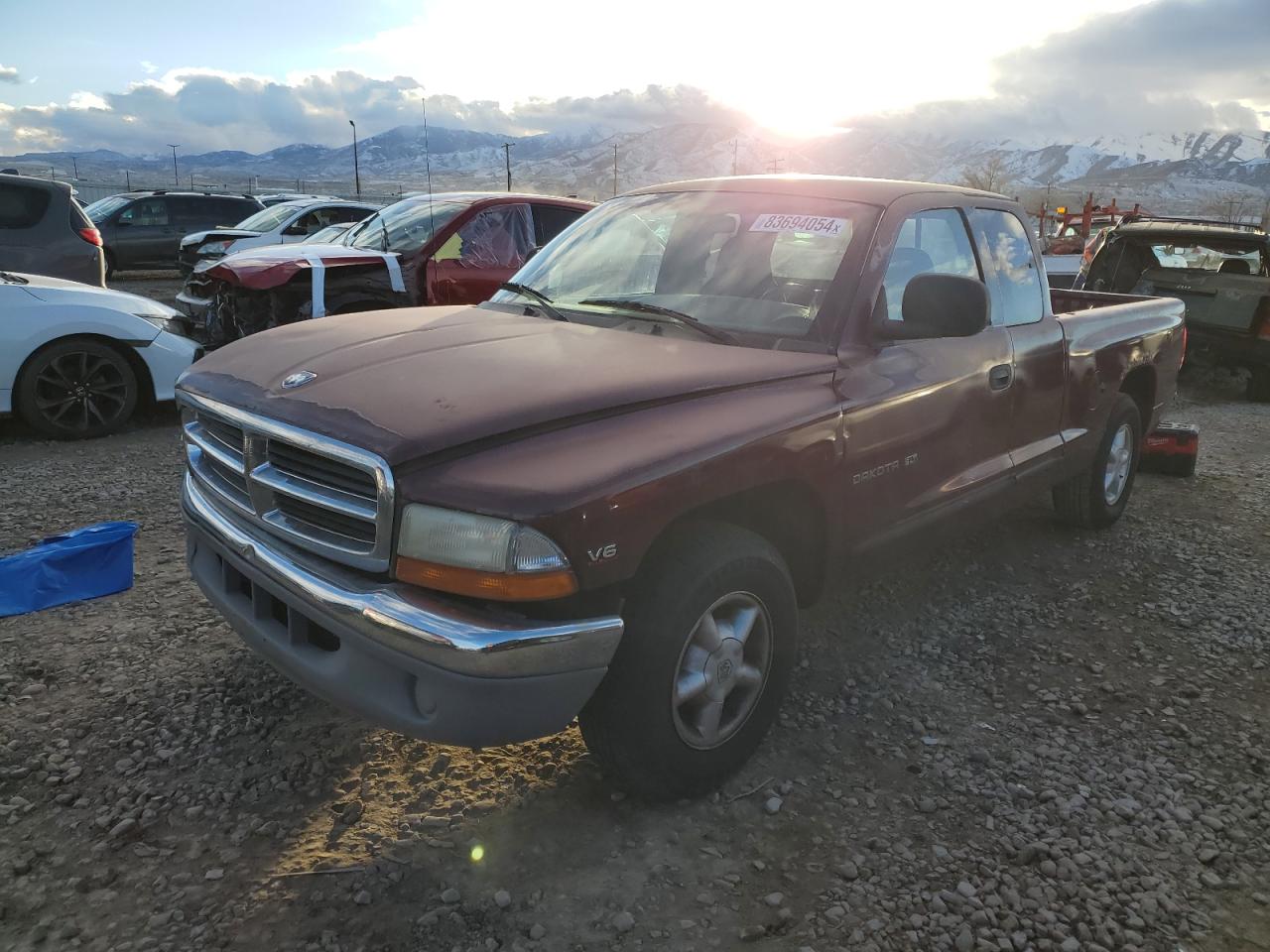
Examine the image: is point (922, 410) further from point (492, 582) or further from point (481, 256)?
point (481, 256)

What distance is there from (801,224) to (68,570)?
3411mm

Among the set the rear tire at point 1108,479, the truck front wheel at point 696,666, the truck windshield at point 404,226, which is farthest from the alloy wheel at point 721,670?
the truck windshield at point 404,226

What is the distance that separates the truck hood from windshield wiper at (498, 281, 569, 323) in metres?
0.13

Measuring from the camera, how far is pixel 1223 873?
2.50 m

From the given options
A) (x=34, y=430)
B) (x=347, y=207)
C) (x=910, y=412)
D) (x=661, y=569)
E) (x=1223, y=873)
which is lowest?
(x=1223, y=873)

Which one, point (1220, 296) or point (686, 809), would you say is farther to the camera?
point (1220, 296)

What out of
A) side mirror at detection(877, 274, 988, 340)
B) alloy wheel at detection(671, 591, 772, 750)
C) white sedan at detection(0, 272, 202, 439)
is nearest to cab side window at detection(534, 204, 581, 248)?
white sedan at detection(0, 272, 202, 439)

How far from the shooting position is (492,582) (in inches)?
80.7

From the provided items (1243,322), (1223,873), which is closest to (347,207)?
(1243,322)

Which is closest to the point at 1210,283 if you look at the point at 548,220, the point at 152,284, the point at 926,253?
the point at 548,220

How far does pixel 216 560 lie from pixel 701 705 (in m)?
1.57

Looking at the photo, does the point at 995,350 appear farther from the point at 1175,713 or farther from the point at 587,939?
the point at 587,939

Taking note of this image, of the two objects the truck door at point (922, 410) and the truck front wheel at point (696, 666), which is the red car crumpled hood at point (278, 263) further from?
the truck front wheel at point (696, 666)

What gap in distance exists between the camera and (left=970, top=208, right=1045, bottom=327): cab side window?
152 inches
